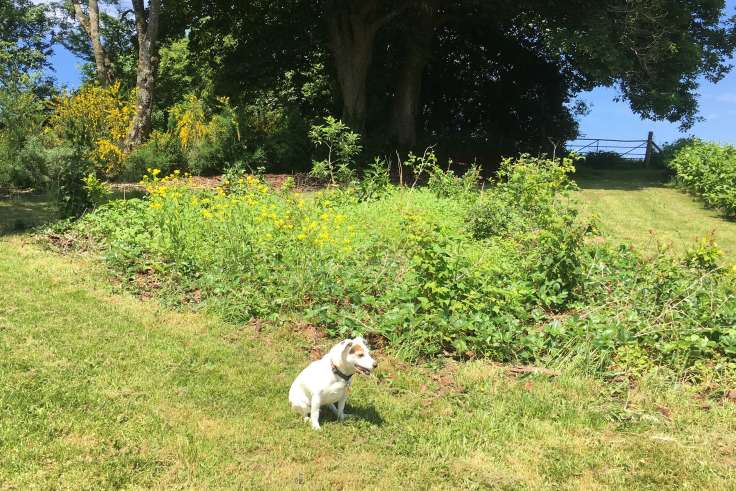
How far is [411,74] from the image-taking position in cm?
1856

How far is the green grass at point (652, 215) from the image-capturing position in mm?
9609

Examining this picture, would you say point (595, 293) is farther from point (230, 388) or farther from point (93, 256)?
point (93, 256)

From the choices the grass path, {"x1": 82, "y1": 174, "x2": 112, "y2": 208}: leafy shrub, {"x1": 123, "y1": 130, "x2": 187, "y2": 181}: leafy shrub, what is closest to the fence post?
{"x1": 123, "y1": 130, "x2": 187, "y2": 181}: leafy shrub

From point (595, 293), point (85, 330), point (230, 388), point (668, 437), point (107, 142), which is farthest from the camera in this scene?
point (107, 142)

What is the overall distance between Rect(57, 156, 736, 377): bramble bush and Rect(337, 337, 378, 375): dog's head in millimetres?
1363

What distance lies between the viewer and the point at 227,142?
14.9 metres

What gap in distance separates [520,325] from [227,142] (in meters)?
11.4

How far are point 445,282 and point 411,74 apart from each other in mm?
14544

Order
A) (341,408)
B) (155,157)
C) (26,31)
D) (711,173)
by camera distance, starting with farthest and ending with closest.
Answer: (26,31)
(711,173)
(155,157)
(341,408)

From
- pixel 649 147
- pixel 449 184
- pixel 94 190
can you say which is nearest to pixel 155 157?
pixel 94 190

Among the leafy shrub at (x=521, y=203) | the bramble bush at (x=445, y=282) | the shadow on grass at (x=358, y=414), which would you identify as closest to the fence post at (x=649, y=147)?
the leafy shrub at (x=521, y=203)

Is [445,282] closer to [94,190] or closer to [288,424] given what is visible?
[288,424]

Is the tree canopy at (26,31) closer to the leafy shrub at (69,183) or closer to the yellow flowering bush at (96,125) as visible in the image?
the yellow flowering bush at (96,125)

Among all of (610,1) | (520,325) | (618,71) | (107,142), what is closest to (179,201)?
(520,325)
